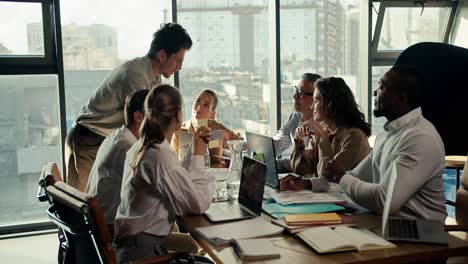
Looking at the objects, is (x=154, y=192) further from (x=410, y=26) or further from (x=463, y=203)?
(x=410, y=26)

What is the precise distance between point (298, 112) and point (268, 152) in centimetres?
121

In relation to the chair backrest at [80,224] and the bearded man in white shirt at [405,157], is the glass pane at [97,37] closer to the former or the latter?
the chair backrest at [80,224]

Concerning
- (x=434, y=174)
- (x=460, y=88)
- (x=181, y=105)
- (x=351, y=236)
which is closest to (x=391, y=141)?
(x=434, y=174)

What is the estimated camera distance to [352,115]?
9.21ft

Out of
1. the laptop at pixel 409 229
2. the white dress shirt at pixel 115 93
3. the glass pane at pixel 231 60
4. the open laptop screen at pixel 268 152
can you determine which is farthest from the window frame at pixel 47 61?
the laptop at pixel 409 229

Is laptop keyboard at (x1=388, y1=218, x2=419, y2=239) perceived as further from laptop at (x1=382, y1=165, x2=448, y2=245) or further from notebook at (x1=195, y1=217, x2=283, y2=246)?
notebook at (x1=195, y1=217, x2=283, y2=246)

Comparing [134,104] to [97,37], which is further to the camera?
[97,37]

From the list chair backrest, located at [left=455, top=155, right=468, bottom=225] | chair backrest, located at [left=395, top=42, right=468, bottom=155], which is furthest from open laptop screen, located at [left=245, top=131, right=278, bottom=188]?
chair backrest, located at [left=395, top=42, right=468, bottom=155]

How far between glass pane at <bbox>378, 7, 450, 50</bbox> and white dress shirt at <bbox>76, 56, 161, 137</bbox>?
295cm

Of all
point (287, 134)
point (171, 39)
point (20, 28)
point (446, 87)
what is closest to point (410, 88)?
point (171, 39)

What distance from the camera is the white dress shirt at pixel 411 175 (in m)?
2.02

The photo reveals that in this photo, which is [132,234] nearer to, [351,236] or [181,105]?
[181,105]

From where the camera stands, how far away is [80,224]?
1856 mm

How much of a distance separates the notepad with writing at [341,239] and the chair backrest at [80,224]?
648mm
